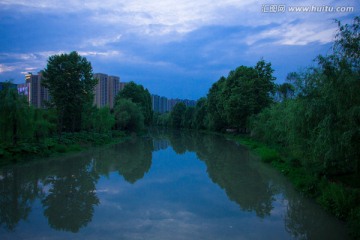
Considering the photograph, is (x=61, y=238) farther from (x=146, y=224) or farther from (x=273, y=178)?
(x=273, y=178)

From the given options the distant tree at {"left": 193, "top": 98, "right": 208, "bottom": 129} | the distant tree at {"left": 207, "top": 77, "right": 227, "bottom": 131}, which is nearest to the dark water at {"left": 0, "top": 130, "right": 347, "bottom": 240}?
the distant tree at {"left": 207, "top": 77, "right": 227, "bottom": 131}

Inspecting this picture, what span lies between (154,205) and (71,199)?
3.65 m

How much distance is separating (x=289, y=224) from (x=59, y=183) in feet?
36.5

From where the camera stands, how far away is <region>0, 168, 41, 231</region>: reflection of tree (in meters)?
10.1

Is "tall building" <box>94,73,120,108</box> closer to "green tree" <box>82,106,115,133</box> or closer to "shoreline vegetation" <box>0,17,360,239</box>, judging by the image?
"shoreline vegetation" <box>0,17,360,239</box>

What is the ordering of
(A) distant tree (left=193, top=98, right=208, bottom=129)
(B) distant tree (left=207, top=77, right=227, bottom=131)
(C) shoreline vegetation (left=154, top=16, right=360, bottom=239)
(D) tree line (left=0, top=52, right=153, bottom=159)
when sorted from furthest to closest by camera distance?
(A) distant tree (left=193, top=98, right=208, bottom=129), (B) distant tree (left=207, top=77, right=227, bottom=131), (D) tree line (left=0, top=52, right=153, bottom=159), (C) shoreline vegetation (left=154, top=16, right=360, bottom=239)

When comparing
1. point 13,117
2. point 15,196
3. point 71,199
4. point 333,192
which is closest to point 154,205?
point 71,199

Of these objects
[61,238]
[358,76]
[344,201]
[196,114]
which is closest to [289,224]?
[344,201]

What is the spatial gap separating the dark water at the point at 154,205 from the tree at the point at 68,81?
15.3 m

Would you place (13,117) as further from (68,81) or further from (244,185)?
(244,185)

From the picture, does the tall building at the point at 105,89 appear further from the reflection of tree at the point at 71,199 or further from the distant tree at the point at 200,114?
the reflection of tree at the point at 71,199

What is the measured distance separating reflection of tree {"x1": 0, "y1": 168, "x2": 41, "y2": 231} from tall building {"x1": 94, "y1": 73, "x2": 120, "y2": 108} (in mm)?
62959

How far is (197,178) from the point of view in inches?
672

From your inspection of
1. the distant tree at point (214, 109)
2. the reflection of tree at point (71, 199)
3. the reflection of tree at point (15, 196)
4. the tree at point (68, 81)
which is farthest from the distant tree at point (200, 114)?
the reflection of tree at point (15, 196)
